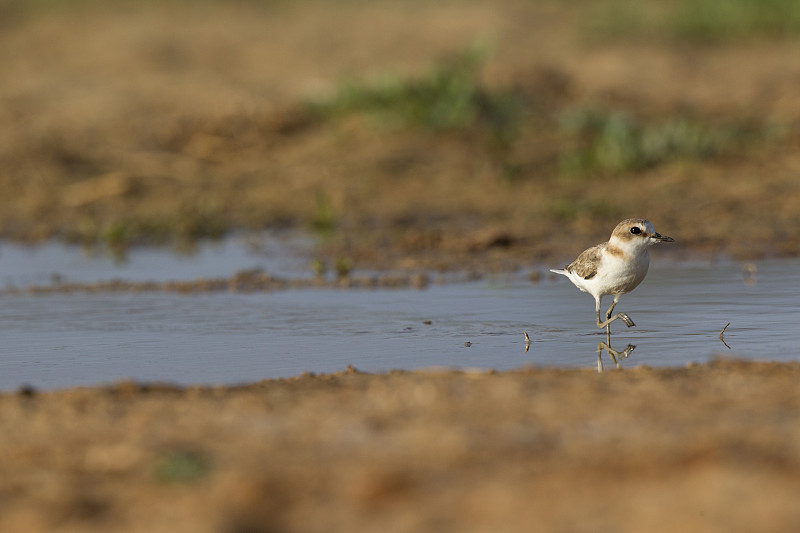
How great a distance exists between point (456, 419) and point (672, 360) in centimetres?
222

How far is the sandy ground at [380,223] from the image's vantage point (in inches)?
159

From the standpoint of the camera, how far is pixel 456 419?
498 centimetres

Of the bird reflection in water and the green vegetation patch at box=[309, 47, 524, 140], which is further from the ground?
the green vegetation patch at box=[309, 47, 524, 140]

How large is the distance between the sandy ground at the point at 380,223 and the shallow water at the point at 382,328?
0.81 metres

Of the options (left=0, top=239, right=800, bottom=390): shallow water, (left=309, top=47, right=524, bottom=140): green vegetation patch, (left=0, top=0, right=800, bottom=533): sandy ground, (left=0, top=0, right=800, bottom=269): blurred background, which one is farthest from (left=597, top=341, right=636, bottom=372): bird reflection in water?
(left=309, top=47, right=524, bottom=140): green vegetation patch

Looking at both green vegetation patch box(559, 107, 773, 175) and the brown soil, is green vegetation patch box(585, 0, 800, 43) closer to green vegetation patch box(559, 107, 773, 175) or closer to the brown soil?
green vegetation patch box(559, 107, 773, 175)

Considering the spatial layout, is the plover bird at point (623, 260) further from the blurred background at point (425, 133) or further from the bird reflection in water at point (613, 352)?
the blurred background at point (425, 133)

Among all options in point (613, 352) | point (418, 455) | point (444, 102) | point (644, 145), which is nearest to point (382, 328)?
point (613, 352)

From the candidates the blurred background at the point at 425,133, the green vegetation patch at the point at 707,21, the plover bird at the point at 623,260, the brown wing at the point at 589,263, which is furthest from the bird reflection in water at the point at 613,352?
the green vegetation patch at the point at 707,21

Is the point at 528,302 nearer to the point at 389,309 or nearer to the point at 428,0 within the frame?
the point at 389,309

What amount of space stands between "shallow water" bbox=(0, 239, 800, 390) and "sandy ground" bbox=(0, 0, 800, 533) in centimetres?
81

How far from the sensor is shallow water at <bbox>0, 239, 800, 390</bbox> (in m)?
7.00

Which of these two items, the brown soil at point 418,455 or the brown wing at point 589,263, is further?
the brown wing at point 589,263

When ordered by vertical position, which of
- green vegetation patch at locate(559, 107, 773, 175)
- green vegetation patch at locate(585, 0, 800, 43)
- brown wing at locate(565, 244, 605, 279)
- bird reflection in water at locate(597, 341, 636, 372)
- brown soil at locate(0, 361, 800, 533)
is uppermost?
green vegetation patch at locate(585, 0, 800, 43)
